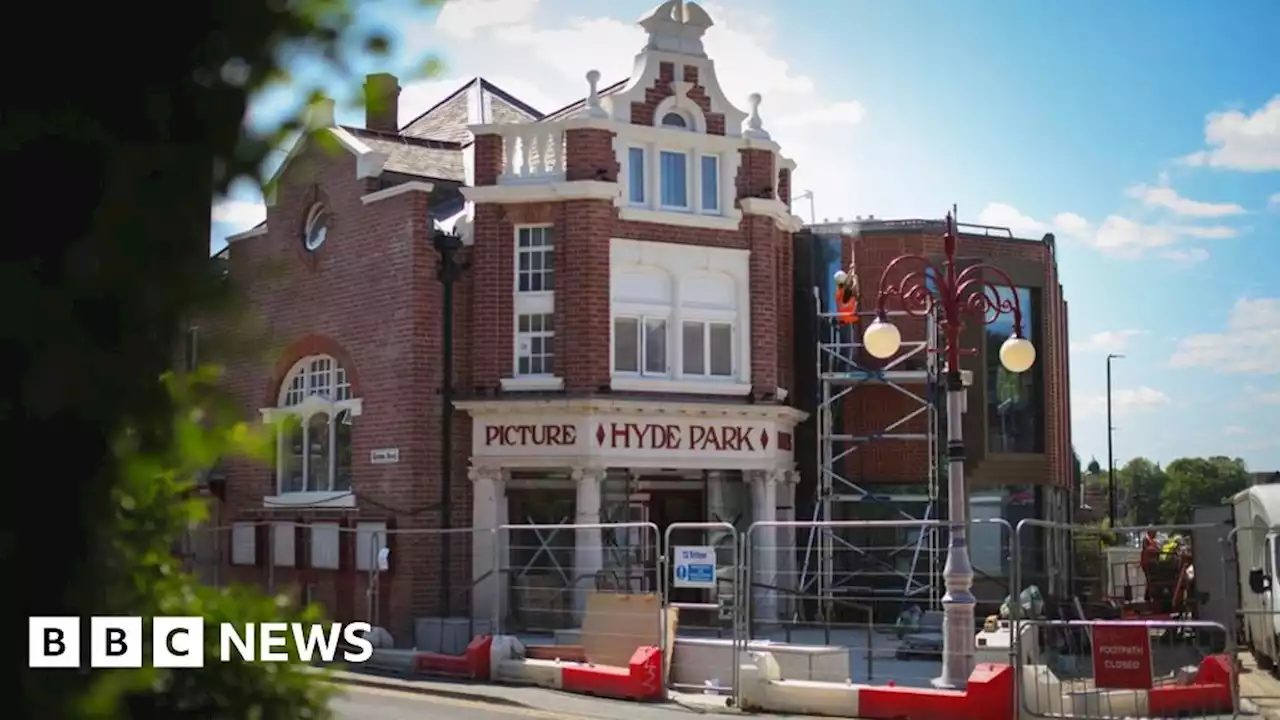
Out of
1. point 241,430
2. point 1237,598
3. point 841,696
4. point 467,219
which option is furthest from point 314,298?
point 241,430

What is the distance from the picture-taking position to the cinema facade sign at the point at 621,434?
22547 mm

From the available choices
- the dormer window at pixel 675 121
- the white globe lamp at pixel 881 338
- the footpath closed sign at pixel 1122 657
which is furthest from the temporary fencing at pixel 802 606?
the dormer window at pixel 675 121

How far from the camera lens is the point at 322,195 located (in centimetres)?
2558

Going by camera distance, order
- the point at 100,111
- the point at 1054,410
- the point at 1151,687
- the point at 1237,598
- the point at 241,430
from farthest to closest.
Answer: the point at 1054,410, the point at 1237,598, the point at 1151,687, the point at 241,430, the point at 100,111

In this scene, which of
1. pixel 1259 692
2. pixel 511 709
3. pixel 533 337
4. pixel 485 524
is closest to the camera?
pixel 511 709

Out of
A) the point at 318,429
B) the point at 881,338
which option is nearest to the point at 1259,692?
the point at 881,338

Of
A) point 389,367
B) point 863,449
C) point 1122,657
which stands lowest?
point 1122,657

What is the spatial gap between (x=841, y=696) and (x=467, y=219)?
38.0ft

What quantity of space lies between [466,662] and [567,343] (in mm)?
5949

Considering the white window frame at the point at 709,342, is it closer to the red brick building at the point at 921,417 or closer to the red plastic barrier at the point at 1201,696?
the red brick building at the point at 921,417

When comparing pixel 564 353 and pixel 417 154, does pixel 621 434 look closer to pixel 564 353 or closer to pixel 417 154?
pixel 564 353

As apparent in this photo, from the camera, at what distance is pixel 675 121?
2383 centimetres

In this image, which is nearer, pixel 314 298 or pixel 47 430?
pixel 47 430

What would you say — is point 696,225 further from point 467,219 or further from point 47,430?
point 47,430
